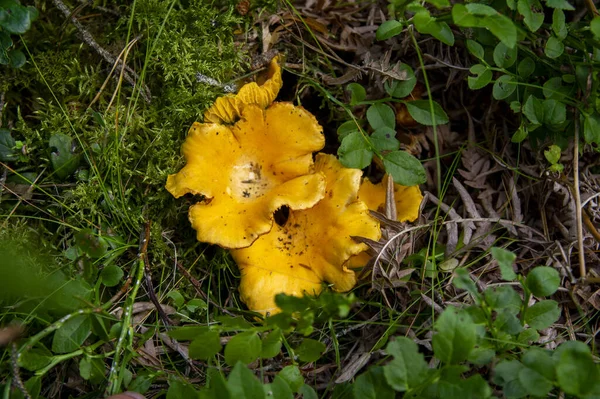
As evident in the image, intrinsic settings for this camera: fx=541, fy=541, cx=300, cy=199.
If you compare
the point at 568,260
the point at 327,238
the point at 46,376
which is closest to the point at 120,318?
the point at 46,376

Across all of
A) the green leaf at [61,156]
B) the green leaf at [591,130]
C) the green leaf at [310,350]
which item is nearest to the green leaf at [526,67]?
the green leaf at [591,130]

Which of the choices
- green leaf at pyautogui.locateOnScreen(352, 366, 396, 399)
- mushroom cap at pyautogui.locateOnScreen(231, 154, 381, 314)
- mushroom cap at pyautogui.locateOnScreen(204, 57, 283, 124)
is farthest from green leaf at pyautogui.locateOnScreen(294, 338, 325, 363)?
mushroom cap at pyautogui.locateOnScreen(204, 57, 283, 124)

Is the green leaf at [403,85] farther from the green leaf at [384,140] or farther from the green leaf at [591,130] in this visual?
the green leaf at [591,130]

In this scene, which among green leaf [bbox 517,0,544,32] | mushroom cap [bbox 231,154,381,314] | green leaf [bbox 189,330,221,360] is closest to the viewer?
green leaf [bbox 189,330,221,360]

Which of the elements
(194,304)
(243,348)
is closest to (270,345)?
(243,348)

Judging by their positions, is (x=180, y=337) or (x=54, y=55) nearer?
(x=180, y=337)

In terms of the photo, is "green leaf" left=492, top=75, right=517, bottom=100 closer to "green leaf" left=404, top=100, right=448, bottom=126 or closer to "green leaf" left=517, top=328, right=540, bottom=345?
"green leaf" left=404, top=100, right=448, bottom=126

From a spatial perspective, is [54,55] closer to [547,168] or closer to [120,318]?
[120,318]
